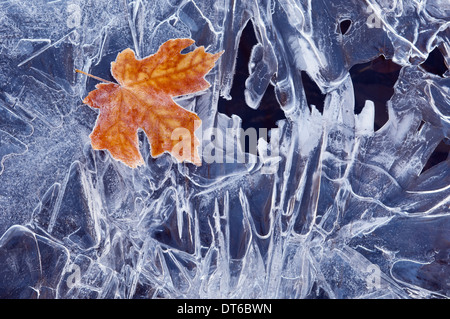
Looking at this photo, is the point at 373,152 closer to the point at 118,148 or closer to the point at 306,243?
the point at 306,243

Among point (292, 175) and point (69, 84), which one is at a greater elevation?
point (69, 84)

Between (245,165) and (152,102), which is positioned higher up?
(152,102)
